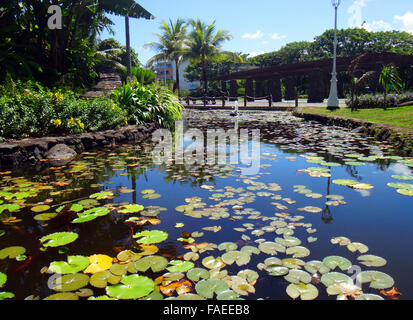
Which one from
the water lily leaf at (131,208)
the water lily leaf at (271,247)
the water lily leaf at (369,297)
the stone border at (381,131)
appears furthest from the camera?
the stone border at (381,131)

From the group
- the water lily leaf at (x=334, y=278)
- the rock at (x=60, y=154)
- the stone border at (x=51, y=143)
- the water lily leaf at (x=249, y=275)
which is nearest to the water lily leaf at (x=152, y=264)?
the water lily leaf at (x=249, y=275)

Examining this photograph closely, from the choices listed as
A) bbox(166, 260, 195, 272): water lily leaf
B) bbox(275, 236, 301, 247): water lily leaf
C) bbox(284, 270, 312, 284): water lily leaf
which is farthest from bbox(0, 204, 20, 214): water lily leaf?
bbox(284, 270, 312, 284): water lily leaf

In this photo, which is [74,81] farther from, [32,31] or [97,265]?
[97,265]

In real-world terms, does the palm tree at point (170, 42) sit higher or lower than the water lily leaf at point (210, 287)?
higher

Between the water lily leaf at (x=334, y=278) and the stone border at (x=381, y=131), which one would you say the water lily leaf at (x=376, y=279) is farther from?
the stone border at (x=381, y=131)

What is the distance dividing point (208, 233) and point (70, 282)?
1064 millimetres

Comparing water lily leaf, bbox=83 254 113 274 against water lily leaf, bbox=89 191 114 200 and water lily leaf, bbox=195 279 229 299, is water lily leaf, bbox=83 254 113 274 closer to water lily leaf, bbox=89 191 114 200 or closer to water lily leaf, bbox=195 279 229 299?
water lily leaf, bbox=195 279 229 299

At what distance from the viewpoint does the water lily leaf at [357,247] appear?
2.07m

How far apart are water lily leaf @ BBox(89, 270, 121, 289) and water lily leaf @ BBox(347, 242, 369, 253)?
1631 mm

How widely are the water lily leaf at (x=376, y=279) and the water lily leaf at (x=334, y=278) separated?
0.25 ft

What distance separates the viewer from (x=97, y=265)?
1.90m

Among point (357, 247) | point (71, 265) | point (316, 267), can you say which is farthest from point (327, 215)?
point (71, 265)

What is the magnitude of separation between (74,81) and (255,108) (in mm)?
11813
